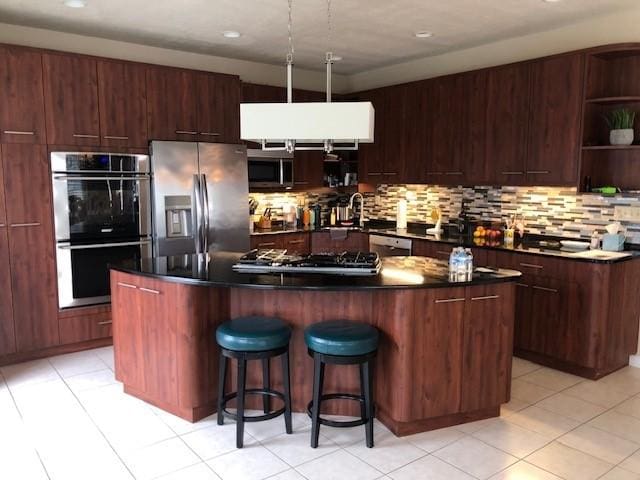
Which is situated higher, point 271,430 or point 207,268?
point 207,268

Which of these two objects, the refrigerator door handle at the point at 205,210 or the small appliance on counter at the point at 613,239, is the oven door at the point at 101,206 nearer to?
the refrigerator door handle at the point at 205,210

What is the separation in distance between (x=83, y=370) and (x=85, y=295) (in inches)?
28.7

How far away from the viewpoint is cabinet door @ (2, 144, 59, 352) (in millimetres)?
4207

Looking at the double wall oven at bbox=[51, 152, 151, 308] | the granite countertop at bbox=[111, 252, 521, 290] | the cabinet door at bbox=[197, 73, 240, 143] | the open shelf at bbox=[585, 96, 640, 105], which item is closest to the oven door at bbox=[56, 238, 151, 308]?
the double wall oven at bbox=[51, 152, 151, 308]

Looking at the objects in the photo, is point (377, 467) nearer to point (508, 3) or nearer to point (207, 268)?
point (207, 268)

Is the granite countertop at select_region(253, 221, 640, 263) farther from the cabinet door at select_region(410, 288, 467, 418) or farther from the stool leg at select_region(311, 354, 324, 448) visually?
the stool leg at select_region(311, 354, 324, 448)

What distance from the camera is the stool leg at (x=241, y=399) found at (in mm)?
2902

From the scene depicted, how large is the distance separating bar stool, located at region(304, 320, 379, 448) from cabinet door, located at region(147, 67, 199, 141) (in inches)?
111

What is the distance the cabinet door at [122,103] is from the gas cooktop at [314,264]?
2.05 metres

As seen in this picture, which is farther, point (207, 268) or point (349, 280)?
point (207, 268)

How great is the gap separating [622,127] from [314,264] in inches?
111

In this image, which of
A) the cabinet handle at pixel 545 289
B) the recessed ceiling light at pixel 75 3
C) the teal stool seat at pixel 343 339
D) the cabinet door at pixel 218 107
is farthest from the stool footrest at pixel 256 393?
the recessed ceiling light at pixel 75 3

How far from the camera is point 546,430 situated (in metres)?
3.17

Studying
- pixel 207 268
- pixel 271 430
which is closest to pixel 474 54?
pixel 207 268
